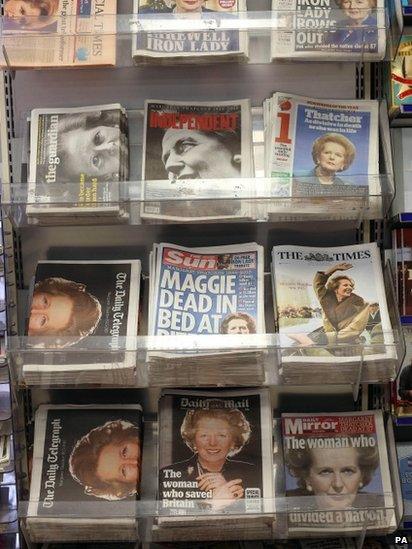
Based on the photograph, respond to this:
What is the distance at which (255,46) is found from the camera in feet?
7.62

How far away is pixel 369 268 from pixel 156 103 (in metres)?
0.81

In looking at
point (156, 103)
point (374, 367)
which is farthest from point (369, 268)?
point (156, 103)

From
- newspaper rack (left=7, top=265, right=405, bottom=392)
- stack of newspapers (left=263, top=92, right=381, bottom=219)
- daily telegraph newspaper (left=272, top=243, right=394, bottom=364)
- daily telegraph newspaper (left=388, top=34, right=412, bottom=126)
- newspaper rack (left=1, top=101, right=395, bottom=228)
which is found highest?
daily telegraph newspaper (left=388, top=34, right=412, bottom=126)

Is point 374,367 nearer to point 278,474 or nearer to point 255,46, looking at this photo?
point 278,474

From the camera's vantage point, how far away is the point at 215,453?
2314 millimetres

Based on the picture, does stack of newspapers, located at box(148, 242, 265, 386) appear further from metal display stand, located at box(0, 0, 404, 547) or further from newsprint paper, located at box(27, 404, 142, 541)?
newsprint paper, located at box(27, 404, 142, 541)

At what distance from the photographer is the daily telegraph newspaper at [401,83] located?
2.38 metres

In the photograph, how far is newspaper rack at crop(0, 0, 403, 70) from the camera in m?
2.28

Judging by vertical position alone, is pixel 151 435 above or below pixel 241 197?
below

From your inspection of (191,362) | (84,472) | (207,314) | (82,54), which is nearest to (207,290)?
(207,314)

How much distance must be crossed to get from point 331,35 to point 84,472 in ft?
4.74

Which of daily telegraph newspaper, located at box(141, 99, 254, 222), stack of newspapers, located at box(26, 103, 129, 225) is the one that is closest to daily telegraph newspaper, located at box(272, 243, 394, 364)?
daily telegraph newspaper, located at box(141, 99, 254, 222)

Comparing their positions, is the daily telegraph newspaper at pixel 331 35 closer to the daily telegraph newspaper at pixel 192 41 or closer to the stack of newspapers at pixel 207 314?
the daily telegraph newspaper at pixel 192 41

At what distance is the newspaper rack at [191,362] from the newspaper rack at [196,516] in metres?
0.34
